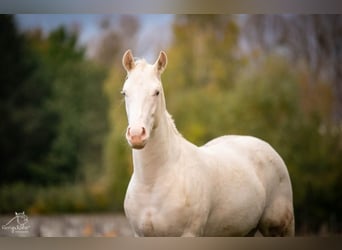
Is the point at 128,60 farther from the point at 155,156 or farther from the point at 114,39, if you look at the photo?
the point at 114,39

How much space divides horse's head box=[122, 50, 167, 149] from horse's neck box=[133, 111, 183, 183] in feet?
0.34

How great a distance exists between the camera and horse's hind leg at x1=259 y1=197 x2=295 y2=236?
4.80 m

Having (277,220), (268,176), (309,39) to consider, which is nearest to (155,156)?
(268,176)

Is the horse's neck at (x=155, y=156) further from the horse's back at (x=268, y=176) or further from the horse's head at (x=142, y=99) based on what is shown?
the horse's back at (x=268, y=176)

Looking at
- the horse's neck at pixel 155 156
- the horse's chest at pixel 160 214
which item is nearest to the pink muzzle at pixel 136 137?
the horse's neck at pixel 155 156

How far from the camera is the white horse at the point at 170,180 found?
3.83 meters

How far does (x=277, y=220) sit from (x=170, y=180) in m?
1.28

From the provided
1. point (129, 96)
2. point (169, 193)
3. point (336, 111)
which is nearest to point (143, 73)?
point (129, 96)

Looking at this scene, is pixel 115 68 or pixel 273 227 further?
pixel 115 68

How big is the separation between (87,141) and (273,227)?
2.35 meters

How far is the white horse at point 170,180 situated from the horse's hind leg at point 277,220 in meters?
0.26

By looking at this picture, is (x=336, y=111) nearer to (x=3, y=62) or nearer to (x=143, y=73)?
(x=143, y=73)

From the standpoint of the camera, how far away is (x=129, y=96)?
3828 mm

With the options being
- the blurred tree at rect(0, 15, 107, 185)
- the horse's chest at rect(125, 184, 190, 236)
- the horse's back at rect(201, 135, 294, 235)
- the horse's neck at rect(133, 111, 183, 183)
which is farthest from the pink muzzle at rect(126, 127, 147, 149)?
the blurred tree at rect(0, 15, 107, 185)
